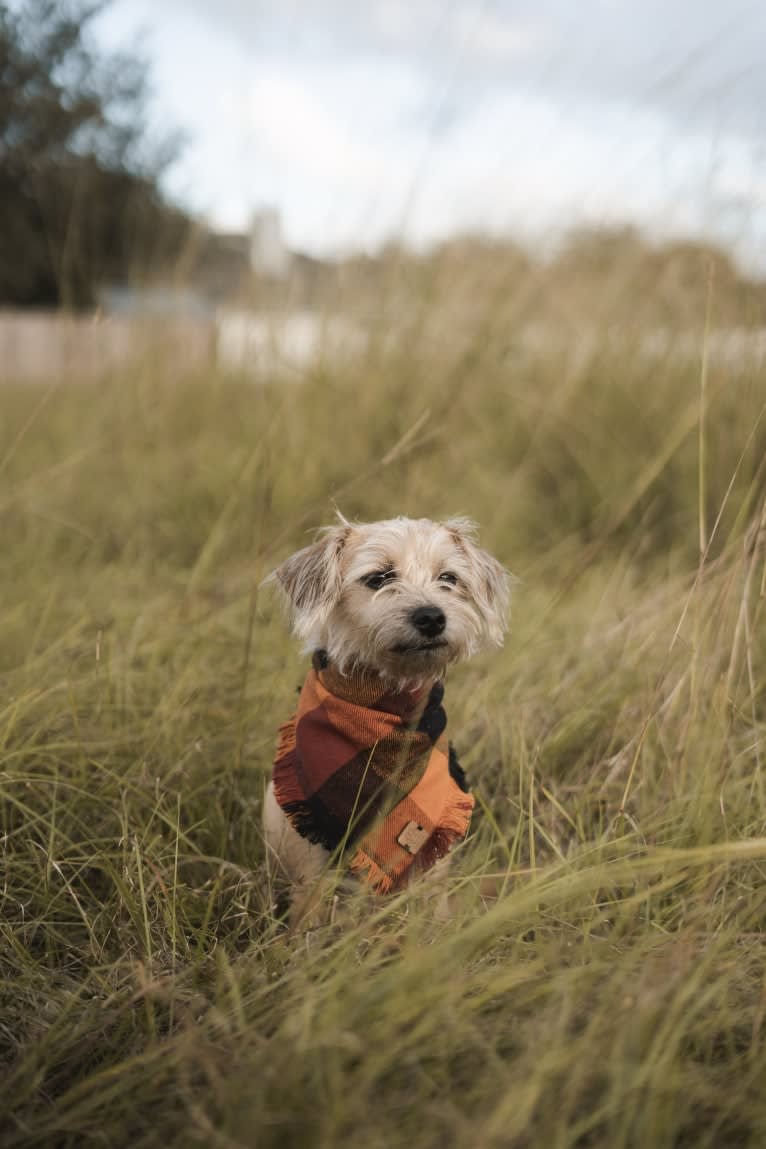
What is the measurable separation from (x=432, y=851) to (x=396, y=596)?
26.8 inches

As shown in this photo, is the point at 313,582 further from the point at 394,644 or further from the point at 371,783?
the point at 371,783

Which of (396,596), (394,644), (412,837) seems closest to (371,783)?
(412,837)

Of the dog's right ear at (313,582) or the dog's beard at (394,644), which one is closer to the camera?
the dog's beard at (394,644)

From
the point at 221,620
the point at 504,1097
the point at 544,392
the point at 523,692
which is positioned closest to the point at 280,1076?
the point at 504,1097

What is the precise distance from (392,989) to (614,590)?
2.73m

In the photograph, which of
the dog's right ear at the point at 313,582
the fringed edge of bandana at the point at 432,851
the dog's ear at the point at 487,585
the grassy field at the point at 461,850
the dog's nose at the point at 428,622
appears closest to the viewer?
the grassy field at the point at 461,850

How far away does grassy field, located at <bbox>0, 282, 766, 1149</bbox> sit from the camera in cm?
145

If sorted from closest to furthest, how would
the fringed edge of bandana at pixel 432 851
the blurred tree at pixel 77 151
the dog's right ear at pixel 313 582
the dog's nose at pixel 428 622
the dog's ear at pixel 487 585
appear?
the fringed edge of bandana at pixel 432 851
the dog's nose at pixel 428 622
the dog's right ear at pixel 313 582
the dog's ear at pixel 487 585
the blurred tree at pixel 77 151

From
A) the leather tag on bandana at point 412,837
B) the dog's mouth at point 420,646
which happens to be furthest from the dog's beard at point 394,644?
the leather tag on bandana at point 412,837

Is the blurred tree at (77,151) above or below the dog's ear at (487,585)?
above

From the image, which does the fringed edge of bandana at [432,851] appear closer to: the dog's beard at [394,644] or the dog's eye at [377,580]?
the dog's beard at [394,644]

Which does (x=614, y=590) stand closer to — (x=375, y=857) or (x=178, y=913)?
(x=375, y=857)

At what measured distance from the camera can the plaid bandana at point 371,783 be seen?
86.5 inches

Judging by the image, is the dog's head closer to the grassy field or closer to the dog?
the dog
